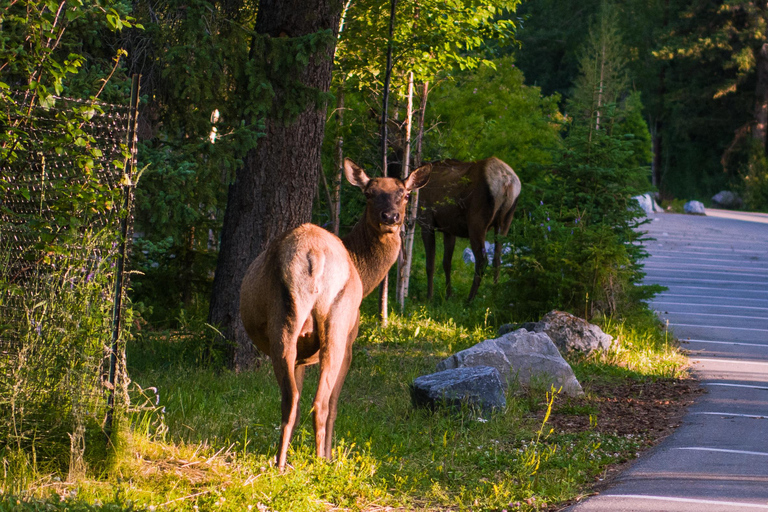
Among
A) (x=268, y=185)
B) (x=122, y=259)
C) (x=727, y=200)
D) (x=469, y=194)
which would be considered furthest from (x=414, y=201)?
(x=727, y=200)

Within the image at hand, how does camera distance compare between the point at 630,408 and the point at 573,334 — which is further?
the point at 573,334

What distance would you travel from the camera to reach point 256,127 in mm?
8383

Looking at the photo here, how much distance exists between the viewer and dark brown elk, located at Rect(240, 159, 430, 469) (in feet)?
17.1

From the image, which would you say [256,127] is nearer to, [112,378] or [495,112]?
[112,378]

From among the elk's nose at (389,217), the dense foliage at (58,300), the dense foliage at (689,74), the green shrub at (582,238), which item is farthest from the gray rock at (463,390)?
the dense foliage at (689,74)

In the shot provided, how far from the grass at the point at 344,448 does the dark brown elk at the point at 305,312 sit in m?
0.39

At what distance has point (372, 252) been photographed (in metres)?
6.37

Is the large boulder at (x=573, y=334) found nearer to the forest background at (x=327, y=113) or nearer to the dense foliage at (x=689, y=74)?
the forest background at (x=327, y=113)

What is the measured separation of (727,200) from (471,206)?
3779 cm

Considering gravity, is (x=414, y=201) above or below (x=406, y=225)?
above

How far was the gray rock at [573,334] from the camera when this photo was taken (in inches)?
402

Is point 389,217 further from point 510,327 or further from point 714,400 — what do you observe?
point 510,327

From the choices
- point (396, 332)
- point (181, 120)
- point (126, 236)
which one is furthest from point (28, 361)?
point (396, 332)

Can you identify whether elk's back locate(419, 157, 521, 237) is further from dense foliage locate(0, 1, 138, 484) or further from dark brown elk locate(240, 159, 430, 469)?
dense foliage locate(0, 1, 138, 484)
